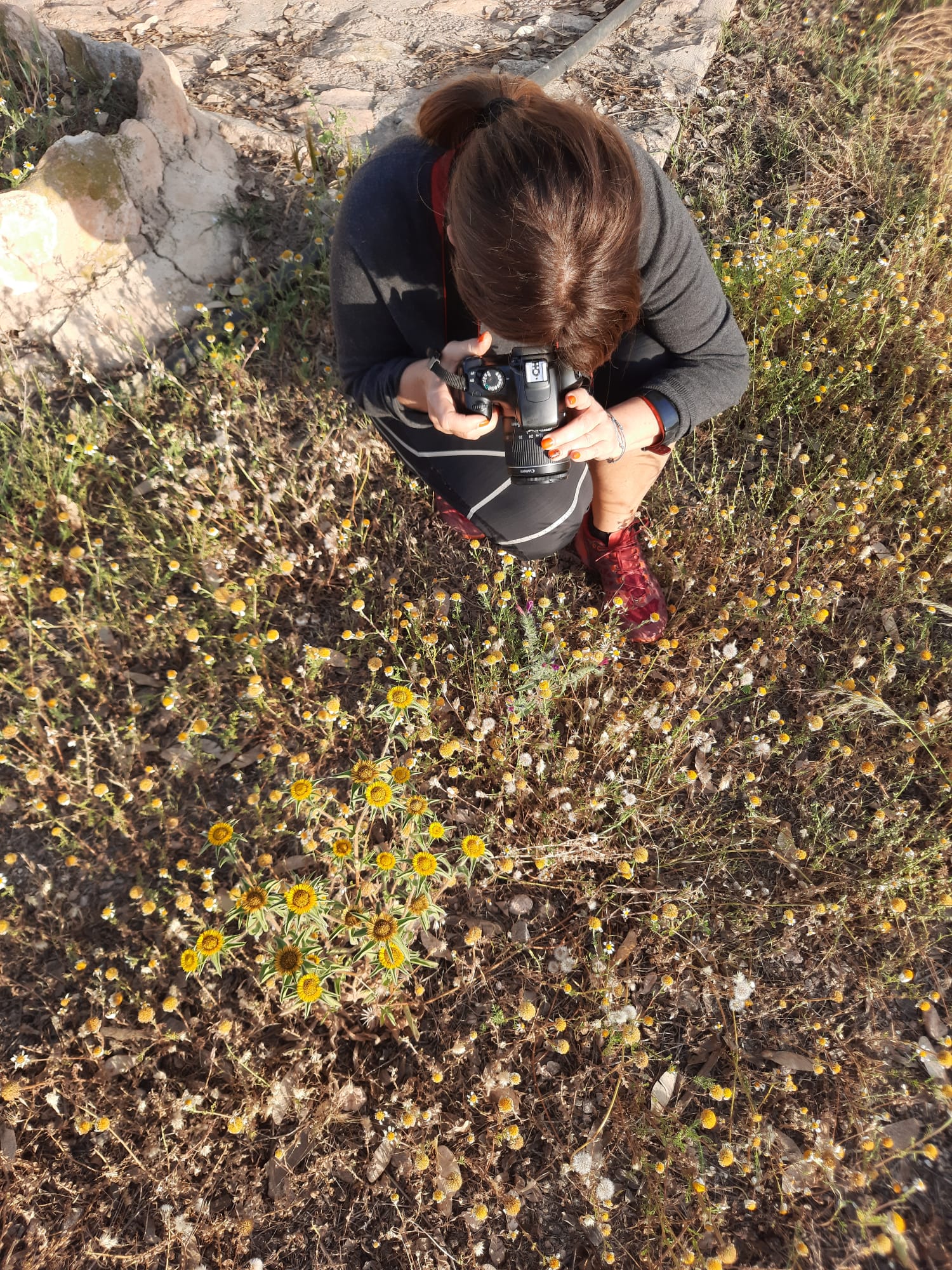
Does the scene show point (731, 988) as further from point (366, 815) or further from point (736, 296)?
point (736, 296)

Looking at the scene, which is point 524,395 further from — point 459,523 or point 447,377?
point 459,523

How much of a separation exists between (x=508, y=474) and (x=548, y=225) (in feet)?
3.00

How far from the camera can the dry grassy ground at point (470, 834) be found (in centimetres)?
195

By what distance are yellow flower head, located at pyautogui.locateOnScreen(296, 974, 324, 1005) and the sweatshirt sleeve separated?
6.17 ft

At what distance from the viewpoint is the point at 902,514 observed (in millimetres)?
2836

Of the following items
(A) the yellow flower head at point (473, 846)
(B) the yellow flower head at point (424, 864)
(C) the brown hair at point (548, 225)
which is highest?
(C) the brown hair at point (548, 225)

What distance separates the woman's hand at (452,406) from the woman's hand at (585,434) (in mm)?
188

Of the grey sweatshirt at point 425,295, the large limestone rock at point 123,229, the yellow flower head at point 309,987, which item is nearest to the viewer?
the yellow flower head at point 309,987

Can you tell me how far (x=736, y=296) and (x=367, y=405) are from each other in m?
1.77

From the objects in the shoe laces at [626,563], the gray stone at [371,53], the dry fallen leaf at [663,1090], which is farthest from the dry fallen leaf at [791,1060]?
the gray stone at [371,53]

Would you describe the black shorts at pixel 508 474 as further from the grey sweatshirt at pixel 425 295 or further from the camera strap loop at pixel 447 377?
the camera strap loop at pixel 447 377

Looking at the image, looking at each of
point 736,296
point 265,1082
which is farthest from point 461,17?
point 265,1082

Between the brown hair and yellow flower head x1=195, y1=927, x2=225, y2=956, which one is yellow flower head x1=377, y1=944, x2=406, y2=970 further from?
the brown hair

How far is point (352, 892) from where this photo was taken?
2.11 m
